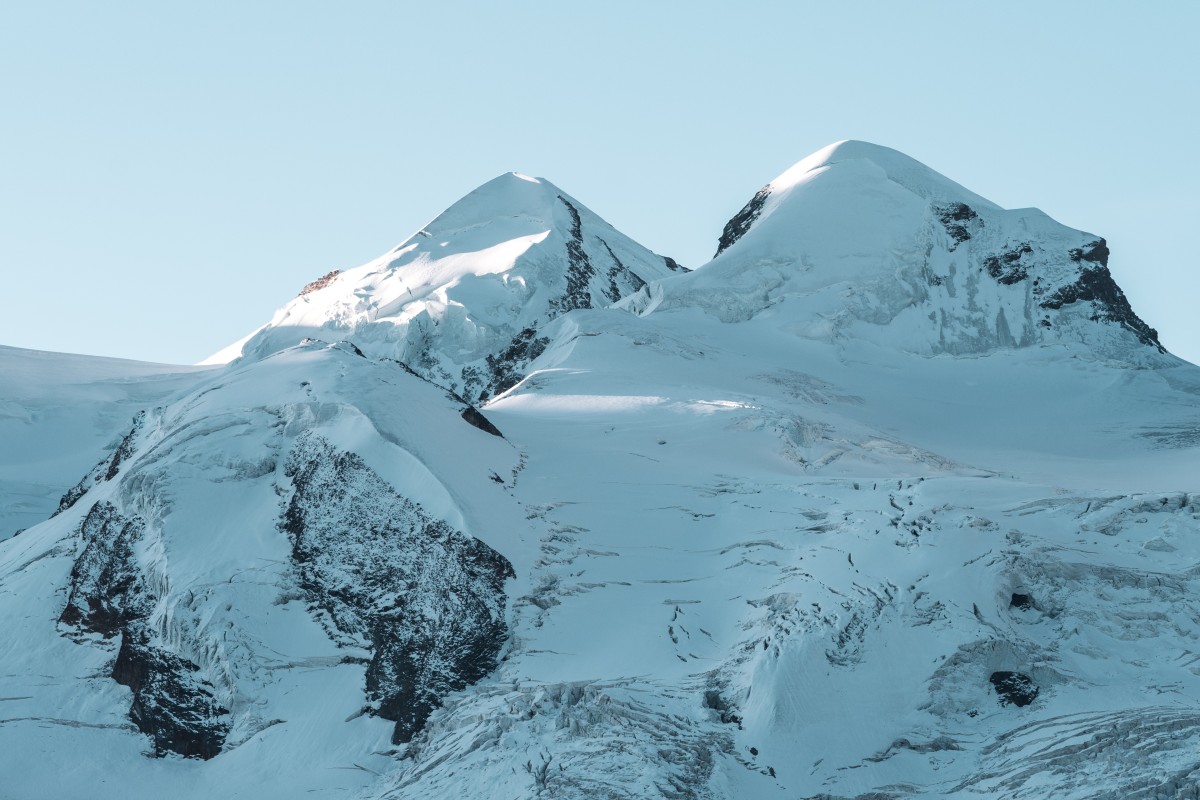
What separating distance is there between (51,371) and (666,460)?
46.9 m

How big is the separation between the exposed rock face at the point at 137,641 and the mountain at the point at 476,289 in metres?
26.7

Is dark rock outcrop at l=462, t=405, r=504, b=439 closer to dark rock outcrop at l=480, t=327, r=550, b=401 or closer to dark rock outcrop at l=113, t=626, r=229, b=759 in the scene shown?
dark rock outcrop at l=113, t=626, r=229, b=759

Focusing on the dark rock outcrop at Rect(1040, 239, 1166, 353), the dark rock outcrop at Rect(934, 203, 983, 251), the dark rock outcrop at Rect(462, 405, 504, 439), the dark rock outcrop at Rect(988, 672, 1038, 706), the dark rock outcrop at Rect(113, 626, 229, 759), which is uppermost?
the dark rock outcrop at Rect(934, 203, 983, 251)

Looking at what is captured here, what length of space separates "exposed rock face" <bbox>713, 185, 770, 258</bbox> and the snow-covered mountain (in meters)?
26.2

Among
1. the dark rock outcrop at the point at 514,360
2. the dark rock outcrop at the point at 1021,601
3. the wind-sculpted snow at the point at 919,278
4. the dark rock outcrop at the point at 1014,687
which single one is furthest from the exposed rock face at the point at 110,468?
the wind-sculpted snow at the point at 919,278

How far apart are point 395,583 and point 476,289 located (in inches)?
1592

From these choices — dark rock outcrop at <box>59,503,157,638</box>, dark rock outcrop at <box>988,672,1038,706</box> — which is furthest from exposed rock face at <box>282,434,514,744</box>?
dark rock outcrop at <box>988,672,1038,706</box>

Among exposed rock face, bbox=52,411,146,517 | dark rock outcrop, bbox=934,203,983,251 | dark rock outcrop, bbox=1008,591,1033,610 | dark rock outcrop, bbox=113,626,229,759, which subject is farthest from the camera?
dark rock outcrop, bbox=934,203,983,251

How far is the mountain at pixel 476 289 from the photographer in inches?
2406

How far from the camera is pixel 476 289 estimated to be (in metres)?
64.0

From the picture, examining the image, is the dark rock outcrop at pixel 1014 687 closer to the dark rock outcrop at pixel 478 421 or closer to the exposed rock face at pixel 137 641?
the exposed rock face at pixel 137 641

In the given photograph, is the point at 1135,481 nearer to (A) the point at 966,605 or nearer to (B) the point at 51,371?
(A) the point at 966,605

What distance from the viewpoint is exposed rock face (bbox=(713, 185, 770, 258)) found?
6269 cm

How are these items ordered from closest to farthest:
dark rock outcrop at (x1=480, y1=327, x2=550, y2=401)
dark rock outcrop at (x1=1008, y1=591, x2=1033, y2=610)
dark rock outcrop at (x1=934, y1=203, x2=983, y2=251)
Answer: dark rock outcrop at (x1=1008, y1=591, x2=1033, y2=610)
dark rock outcrop at (x1=480, y1=327, x2=550, y2=401)
dark rock outcrop at (x1=934, y1=203, x2=983, y2=251)
